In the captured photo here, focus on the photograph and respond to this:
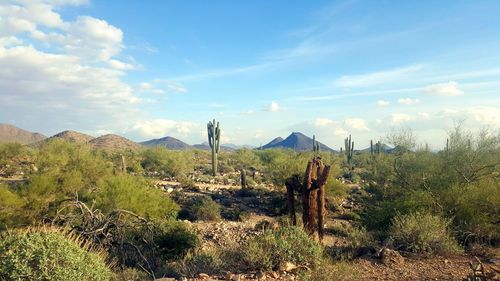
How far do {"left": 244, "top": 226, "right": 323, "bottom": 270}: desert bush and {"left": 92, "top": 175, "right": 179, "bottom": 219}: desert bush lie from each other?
22.1 feet

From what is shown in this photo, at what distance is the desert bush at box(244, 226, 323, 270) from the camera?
802 centimetres

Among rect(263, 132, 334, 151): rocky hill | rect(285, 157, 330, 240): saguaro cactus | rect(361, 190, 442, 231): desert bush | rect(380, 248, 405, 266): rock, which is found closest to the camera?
rect(380, 248, 405, 266): rock

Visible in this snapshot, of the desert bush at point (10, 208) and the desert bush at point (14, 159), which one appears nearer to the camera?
the desert bush at point (10, 208)

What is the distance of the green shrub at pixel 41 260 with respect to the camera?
18.2 ft

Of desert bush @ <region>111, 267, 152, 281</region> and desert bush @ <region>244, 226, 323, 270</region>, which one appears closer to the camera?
desert bush @ <region>111, 267, 152, 281</region>

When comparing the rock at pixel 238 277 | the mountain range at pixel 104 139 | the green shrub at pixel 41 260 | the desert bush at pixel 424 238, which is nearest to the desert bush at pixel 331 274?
the rock at pixel 238 277

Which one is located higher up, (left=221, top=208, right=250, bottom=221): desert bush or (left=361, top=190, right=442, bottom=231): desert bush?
(left=361, top=190, right=442, bottom=231): desert bush

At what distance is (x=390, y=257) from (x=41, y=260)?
718 centimetres

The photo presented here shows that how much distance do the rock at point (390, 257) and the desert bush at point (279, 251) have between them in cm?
169

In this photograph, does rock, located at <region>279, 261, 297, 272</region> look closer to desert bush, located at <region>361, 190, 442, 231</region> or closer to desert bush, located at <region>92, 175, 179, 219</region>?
desert bush, located at <region>361, 190, 442, 231</region>

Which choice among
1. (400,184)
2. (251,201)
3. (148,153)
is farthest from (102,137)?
→ (400,184)

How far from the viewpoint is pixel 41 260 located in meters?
5.60

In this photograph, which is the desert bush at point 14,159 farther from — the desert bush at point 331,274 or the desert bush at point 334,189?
the desert bush at point 331,274

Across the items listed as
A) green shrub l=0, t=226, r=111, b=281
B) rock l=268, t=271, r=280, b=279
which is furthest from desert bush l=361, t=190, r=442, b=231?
green shrub l=0, t=226, r=111, b=281
